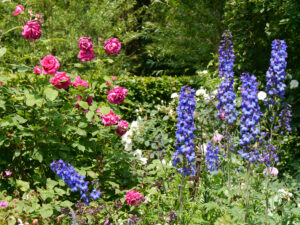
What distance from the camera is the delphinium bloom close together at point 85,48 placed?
9.49ft

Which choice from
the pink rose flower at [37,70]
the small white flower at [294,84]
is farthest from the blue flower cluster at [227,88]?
the small white flower at [294,84]

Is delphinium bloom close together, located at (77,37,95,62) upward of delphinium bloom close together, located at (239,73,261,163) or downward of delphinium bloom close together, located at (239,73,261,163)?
upward

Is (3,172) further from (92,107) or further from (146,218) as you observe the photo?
(146,218)

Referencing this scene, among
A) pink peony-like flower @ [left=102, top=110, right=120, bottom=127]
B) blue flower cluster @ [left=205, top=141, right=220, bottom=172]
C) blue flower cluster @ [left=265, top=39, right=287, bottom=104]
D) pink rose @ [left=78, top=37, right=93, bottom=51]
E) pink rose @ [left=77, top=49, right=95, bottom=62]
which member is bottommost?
blue flower cluster @ [left=205, top=141, right=220, bottom=172]

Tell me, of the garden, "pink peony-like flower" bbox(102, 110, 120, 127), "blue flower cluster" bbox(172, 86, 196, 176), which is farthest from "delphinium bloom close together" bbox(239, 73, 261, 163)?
"pink peony-like flower" bbox(102, 110, 120, 127)

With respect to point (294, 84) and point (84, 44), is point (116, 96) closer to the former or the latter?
point (84, 44)

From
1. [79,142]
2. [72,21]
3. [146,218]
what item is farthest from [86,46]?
[72,21]

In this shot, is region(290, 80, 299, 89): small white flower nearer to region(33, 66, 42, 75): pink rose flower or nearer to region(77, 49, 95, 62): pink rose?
region(77, 49, 95, 62): pink rose

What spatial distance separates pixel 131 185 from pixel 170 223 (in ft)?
3.27

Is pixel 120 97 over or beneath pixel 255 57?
beneath

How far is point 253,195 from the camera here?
2471 mm

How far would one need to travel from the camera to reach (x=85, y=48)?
2914 millimetres

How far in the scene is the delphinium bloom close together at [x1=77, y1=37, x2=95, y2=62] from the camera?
289 cm

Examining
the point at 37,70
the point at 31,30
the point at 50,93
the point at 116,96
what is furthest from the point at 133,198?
the point at 31,30
